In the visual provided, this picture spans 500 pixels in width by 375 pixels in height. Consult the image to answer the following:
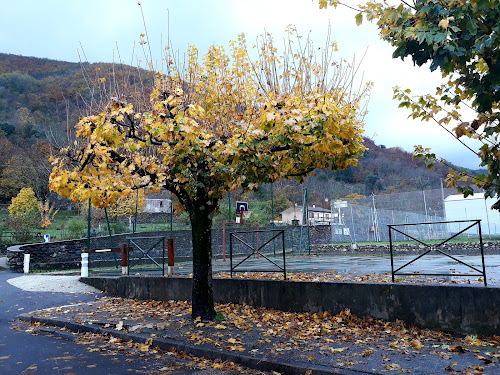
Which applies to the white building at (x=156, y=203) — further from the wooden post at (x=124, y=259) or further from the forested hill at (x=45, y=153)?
the wooden post at (x=124, y=259)

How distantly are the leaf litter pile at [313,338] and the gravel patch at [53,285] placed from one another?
12.0ft

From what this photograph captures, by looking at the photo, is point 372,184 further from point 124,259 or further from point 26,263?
point 124,259

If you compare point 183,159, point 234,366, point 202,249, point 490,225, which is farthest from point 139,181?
point 490,225

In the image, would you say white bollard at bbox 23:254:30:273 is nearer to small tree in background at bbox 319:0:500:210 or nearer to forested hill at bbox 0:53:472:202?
small tree in background at bbox 319:0:500:210

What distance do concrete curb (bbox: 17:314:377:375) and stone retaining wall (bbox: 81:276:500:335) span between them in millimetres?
2455

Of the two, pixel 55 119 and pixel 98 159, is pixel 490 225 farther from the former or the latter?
pixel 55 119

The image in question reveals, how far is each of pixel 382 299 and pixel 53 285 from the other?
10786 millimetres

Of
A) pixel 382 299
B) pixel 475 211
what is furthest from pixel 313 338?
pixel 475 211

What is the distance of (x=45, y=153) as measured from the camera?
5991 centimetres

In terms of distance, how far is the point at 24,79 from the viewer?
100625 millimetres

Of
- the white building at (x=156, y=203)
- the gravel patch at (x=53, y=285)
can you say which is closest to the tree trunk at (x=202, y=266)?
the gravel patch at (x=53, y=285)

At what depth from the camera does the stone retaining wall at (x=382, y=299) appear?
6.08 metres

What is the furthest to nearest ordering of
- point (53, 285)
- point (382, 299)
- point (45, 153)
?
point (45, 153) → point (53, 285) → point (382, 299)

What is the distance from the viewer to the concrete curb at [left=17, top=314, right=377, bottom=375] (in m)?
4.86
